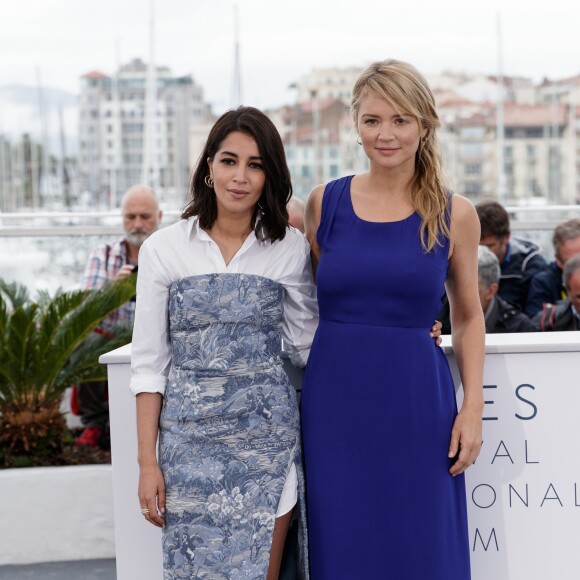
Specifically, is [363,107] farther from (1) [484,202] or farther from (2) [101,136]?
(2) [101,136]

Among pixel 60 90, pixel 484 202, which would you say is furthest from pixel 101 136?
pixel 484 202

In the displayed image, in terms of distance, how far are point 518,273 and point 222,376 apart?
11.9 ft

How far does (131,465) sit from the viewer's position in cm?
305

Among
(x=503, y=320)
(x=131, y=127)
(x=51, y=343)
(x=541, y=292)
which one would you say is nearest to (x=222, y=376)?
(x=503, y=320)

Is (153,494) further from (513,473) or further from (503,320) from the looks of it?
(503,320)

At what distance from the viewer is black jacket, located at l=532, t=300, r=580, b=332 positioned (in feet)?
14.8

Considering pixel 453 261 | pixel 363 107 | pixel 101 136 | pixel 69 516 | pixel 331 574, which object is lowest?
pixel 69 516

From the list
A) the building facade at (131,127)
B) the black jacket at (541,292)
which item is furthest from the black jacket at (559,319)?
the building facade at (131,127)

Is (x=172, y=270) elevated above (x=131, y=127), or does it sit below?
below

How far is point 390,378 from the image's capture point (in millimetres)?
2621

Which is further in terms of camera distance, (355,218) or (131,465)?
(131,465)

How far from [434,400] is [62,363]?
3.02 m

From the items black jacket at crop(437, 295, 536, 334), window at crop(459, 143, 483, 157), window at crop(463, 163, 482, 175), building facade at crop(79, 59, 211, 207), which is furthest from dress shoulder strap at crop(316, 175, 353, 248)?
window at crop(463, 163, 482, 175)

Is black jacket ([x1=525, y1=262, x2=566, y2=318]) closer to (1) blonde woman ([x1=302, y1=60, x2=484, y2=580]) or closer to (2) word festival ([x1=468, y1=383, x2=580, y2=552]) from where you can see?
(2) word festival ([x1=468, y1=383, x2=580, y2=552])
